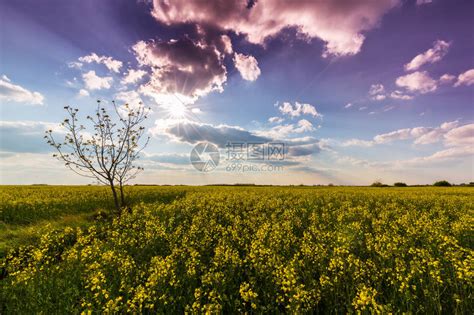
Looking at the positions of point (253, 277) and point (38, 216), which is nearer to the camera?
point (253, 277)

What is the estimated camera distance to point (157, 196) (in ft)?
96.4

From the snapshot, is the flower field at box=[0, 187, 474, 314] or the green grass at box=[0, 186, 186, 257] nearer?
the flower field at box=[0, 187, 474, 314]

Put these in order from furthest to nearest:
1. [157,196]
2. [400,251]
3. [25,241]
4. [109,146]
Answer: [157,196] → [109,146] → [25,241] → [400,251]

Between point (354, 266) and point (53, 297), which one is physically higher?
point (354, 266)

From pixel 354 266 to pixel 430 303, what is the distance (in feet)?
5.06

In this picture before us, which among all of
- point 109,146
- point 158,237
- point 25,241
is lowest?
point 25,241

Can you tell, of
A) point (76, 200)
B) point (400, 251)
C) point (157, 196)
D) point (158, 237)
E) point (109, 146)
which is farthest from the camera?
point (157, 196)

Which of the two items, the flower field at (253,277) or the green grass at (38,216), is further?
the green grass at (38,216)

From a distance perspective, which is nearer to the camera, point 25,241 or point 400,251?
point 400,251

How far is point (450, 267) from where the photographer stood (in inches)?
248

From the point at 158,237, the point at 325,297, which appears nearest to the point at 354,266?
the point at 325,297

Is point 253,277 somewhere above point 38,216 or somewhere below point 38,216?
above

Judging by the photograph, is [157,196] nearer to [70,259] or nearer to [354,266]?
Answer: [70,259]

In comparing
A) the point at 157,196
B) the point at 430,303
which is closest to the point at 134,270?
the point at 430,303
